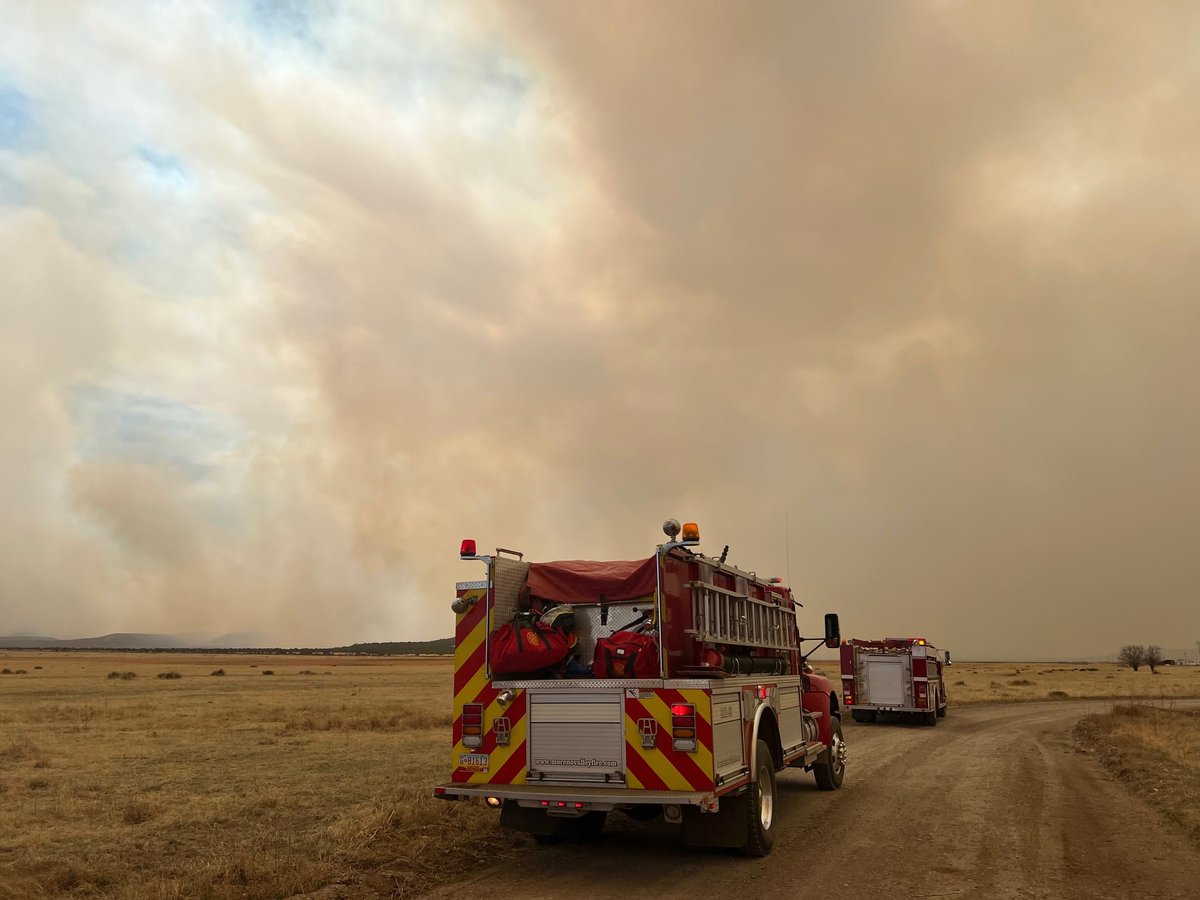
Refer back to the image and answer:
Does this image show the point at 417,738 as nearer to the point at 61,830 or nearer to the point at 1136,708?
the point at 61,830

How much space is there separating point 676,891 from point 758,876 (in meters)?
1.08

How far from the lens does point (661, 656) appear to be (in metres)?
9.09

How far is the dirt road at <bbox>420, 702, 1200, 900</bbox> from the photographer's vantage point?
27.7 feet

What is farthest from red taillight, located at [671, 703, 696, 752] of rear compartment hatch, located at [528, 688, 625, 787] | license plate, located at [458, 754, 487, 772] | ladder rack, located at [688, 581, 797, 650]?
license plate, located at [458, 754, 487, 772]

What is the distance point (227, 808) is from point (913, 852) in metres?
10.5

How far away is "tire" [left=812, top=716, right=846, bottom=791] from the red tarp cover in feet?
21.7

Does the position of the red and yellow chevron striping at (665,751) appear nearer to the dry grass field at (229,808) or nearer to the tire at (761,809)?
the tire at (761,809)

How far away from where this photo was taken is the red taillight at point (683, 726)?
8672 millimetres

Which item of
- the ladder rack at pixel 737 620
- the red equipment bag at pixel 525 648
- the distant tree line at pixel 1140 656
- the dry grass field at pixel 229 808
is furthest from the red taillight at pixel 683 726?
the distant tree line at pixel 1140 656

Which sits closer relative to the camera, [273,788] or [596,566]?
[596,566]

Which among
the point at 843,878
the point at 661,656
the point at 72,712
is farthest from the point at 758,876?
the point at 72,712

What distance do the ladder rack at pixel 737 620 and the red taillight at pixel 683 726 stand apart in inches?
42.5

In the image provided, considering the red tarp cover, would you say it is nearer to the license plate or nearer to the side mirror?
the license plate

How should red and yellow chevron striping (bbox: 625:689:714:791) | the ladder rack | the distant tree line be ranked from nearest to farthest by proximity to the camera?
red and yellow chevron striping (bbox: 625:689:714:791), the ladder rack, the distant tree line
